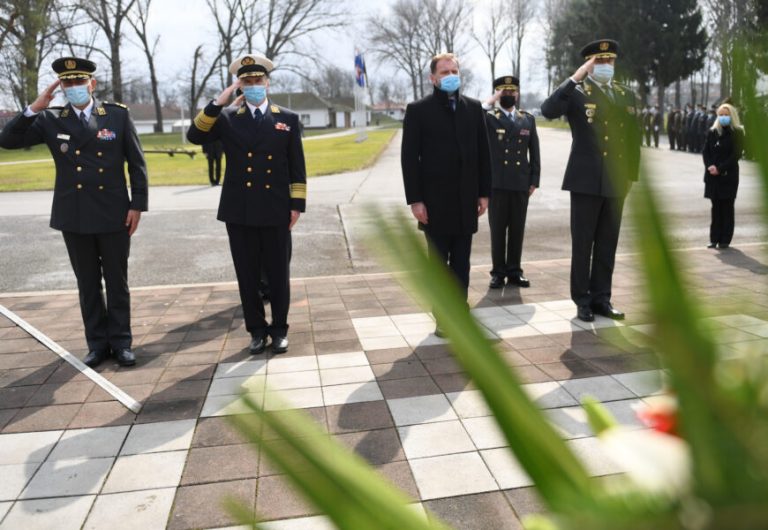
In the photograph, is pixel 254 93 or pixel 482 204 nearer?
pixel 254 93

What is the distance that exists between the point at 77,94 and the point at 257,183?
1.32 metres

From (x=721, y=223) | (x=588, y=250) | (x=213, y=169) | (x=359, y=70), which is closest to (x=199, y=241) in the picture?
(x=588, y=250)

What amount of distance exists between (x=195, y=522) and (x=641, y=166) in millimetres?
2640

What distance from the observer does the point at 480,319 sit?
0.27m

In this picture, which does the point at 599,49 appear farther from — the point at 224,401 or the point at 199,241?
the point at 199,241

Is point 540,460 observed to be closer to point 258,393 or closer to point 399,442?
point 258,393

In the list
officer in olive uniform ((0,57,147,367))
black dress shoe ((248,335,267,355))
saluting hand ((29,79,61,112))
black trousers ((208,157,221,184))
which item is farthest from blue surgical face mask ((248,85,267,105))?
black trousers ((208,157,221,184))

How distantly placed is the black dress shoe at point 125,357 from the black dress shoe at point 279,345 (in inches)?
37.6

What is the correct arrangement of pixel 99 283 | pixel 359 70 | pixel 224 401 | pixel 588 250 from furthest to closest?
pixel 359 70, pixel 588 250, pixel 99 283, pixel 224 401

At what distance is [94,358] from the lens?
4.34m

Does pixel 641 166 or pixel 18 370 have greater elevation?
pixel 641 166

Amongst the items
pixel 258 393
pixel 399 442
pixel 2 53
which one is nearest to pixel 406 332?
pixel 399 442

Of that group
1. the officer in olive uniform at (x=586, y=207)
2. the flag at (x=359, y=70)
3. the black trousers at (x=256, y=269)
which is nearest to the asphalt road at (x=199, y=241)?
the black trousers at (x=256, y=269)

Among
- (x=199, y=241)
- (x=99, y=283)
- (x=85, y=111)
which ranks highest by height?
(x=85, y=111)
